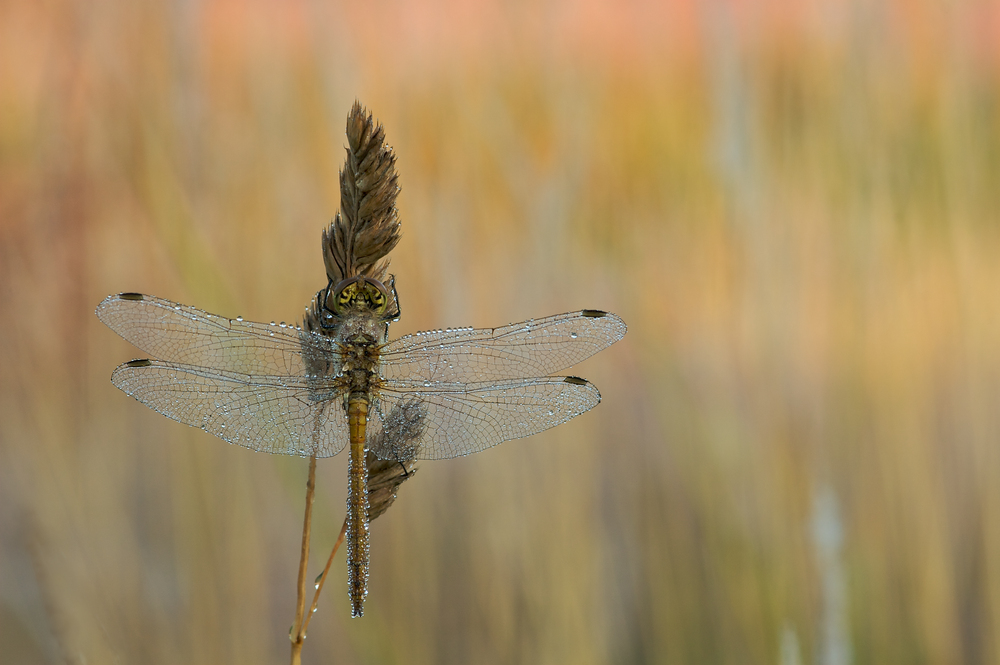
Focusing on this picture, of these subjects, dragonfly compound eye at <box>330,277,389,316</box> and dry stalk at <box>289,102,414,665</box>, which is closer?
dry stalk at <box>289,102,414,665</box>

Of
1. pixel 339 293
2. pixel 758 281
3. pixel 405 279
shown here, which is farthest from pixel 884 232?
pixel 339 293

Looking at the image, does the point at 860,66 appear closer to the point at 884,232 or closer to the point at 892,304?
the point at 884,232

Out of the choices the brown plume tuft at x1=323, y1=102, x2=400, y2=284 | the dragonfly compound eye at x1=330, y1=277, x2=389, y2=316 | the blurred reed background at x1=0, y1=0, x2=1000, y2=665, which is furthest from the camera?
the blurred reed background at x1=0, y1=0, x2=1000, y2=665

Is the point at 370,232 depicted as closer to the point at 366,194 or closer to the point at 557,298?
the point at 366,194

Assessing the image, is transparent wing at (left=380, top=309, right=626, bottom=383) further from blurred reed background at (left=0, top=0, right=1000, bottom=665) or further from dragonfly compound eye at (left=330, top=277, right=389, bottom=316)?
blurred reed background at (left=0, top=0, right=1000, bottom=665)

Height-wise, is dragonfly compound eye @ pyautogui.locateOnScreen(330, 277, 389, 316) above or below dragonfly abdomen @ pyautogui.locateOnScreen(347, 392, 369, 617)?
above

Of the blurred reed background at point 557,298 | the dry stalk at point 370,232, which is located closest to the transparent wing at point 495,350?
the dry stalk at point 370,232

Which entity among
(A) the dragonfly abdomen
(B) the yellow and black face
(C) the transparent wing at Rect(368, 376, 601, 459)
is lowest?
(A) the dragonfly abdomen

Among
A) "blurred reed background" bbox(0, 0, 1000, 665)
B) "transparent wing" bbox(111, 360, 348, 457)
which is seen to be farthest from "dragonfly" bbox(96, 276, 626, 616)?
"blurred reed background" bbox(0, 0, 1000, 665)

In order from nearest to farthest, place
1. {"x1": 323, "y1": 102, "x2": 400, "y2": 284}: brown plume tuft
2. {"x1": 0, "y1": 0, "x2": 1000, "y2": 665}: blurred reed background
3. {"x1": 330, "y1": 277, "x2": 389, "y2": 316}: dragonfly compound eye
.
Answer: {"x1": 323, "y1": 102, "x2": 400, "y2": 284}: brown plume tuft → {"x1": 330, "y1": 277, "x2": 389, "y2": 316}: dragonfly compound eye → {"x1": 0, "y1": 0, "x2": 1000, "y2": 665}: blurred reed background
